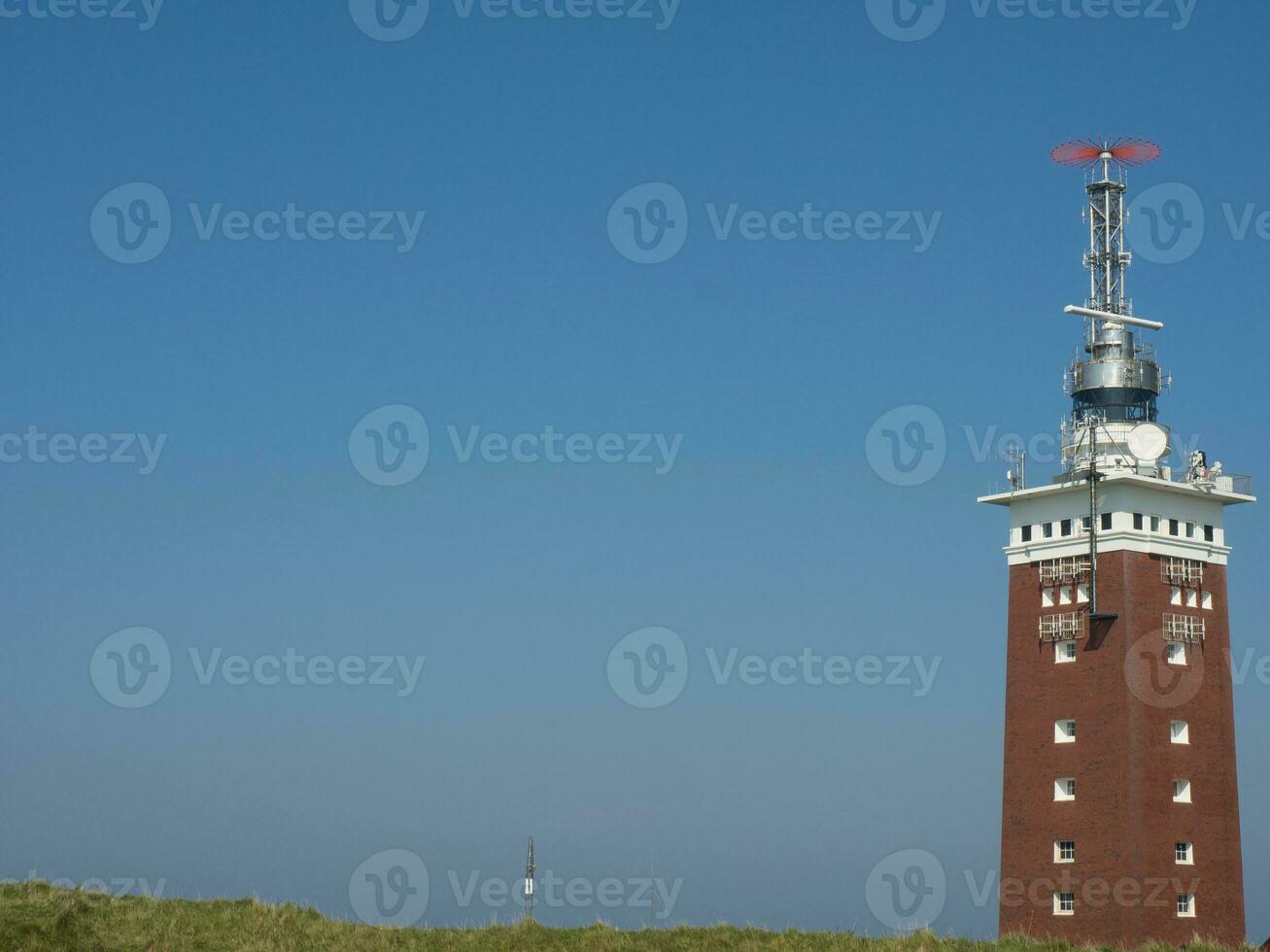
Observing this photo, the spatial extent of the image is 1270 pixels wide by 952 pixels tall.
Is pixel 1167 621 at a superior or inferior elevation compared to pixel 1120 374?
inferior

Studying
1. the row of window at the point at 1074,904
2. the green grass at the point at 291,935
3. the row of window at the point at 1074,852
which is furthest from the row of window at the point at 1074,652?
the green grass at the point at 291,935

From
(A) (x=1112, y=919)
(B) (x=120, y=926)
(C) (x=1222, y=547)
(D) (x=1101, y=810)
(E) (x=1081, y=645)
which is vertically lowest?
(B) (x=120, y=926)

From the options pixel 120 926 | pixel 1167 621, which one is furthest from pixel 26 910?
pixel 1167 621

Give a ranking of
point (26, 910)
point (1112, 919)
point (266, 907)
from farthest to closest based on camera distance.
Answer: point (1112, 919)
point (266, 907)
point (26, 910)

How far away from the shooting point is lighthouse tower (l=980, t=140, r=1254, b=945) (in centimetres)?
7275

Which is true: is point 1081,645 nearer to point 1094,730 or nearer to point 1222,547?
point 1094,730

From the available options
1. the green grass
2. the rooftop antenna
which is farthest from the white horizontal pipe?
the green grass

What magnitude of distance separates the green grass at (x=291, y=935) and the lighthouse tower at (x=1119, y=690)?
15682 millimetres

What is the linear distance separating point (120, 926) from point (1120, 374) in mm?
51168

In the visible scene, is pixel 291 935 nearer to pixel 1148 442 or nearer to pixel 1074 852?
pixel 1074 852

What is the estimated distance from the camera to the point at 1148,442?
7788 cm

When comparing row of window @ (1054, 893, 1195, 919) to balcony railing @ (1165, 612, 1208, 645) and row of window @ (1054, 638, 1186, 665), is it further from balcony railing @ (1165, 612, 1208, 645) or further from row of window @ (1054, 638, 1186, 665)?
balcony railing @ (1165, 612, 1208, 645)

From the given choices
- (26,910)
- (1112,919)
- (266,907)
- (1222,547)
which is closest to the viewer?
(26,910)

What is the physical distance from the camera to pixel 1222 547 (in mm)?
78688
